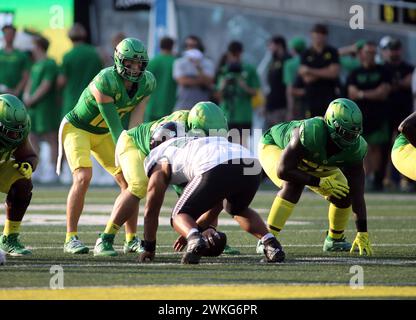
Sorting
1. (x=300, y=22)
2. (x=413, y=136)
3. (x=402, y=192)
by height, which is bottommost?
(x=402, y=192)

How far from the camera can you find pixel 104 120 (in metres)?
9.91

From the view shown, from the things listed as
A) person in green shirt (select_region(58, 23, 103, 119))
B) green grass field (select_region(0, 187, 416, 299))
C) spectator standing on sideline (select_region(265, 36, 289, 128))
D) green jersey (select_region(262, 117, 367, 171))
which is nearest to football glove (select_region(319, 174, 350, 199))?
green jersey (select_region(262, 117, 367, 171))

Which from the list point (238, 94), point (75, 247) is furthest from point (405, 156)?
point (238, 94)

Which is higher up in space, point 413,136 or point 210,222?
point 413,136

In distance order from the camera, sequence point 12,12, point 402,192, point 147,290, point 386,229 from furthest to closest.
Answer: point 12,12
point 402,192
point 386,229
point 147,290

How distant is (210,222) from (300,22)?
11.8 meters

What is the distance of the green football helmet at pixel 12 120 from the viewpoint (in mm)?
8984

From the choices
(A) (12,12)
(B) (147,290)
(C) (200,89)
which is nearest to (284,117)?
(C) (200,89)

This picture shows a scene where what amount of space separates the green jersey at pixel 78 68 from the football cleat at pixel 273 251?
929 centimetres

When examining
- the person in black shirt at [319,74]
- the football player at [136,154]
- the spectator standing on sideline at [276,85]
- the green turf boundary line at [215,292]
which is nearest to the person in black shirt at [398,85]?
the person in black shirt at [319,74]

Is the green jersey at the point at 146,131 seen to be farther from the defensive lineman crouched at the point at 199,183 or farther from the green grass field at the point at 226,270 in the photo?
the green grass field at the point at 226,270

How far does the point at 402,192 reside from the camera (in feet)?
56.0
